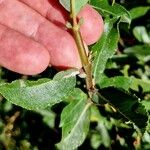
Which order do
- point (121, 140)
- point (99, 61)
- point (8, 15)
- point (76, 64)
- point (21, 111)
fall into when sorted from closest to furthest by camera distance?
point (76, 64)
point (99, 61)
point (8, 15)
point (121, 140)
point (21, 111)

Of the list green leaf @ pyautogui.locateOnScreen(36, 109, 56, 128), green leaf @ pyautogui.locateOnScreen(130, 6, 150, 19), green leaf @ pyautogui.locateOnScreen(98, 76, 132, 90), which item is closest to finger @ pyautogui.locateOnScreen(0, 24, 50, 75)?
green leaf @ pyautogui.locateOnScreen(98, 76, 132, 90)

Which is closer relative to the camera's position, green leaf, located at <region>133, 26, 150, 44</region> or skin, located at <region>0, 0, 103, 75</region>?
skin, located at <region>0, 0, 103, 75</region>

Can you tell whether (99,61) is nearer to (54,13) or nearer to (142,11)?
(54,13)

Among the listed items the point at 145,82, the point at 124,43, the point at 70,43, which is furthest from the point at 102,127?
the point at 70,43

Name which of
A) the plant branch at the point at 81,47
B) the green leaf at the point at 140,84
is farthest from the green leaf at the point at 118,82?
the green leaf at the point at 140,84

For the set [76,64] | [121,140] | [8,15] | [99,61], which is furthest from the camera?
[121,140]

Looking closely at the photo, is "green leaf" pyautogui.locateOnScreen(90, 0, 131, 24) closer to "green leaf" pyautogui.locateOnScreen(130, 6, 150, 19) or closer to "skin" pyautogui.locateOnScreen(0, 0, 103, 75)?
"skin" pyautogui.locateOnScreen(0, 0, 103, 75)
